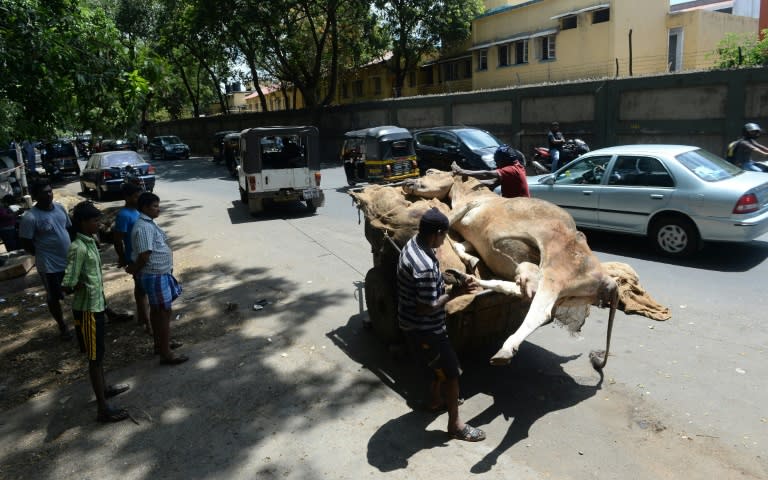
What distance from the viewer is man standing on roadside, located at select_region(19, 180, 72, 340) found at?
6.03m

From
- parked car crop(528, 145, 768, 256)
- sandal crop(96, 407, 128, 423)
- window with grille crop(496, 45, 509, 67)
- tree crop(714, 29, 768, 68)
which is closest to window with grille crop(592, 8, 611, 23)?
window with grille crop(496, 45, 509, 67)

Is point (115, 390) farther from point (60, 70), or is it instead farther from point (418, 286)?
point (60, 70)

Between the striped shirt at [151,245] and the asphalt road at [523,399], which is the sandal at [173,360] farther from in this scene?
the striped shirt at [151,245]

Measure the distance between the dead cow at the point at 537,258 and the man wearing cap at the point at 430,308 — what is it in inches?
18.0

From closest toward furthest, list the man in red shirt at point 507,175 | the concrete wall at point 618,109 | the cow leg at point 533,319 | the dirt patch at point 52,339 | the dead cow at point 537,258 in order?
1. the cow leg at point 533,319
2. the dead cow at point 537,258
3. the dirt patch at point 52,339
4. the man in red shirt at point 507,175
5. the concrete wall at point 618,109

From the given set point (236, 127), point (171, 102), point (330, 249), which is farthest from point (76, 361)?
point (171, 102)

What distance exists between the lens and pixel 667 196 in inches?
312

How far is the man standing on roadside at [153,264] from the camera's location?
502 centimetres

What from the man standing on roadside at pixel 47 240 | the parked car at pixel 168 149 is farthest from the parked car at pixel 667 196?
the parked car at pixel 168 149

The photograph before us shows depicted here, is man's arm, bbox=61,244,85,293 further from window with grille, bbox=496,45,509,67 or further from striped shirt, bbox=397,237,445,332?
window with grille, bbox=496,45,509,67

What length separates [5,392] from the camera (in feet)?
16.8

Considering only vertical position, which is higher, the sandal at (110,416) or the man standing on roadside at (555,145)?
the man standing on roadside at (555,145)

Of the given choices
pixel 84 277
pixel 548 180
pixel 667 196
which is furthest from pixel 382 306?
pixel 548 180

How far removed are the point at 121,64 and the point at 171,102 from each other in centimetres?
4911
